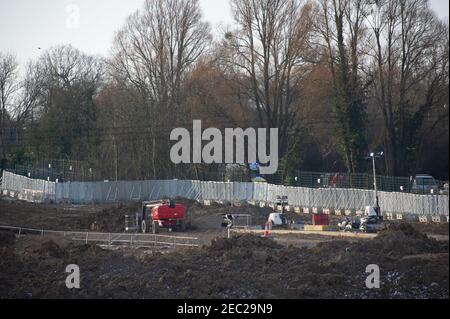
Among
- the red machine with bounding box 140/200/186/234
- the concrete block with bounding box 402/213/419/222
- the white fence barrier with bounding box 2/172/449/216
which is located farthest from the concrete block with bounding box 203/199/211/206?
the concrete block with bounding box 402/213/419/222

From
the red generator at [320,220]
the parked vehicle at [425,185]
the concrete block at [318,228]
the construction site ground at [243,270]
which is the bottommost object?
the construction site ground at [243,270]

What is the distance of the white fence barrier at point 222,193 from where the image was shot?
46031mm

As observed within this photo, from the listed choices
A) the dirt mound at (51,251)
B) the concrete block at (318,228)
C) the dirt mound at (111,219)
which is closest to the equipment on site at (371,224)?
the concrete block at (318,228)

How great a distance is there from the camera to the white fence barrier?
46.0 metres

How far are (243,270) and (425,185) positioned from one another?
106 feet

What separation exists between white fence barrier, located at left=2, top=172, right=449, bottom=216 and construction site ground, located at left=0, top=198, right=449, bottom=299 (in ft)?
37.7

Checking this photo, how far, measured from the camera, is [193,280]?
23.9 m

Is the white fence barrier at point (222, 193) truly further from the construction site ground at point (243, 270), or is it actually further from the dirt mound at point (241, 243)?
the dirt mound at point (241, 243)

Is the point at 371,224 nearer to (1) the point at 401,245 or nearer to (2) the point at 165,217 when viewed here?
(1) the point at 401,245

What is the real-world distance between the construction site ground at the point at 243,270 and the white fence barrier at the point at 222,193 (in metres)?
11.5

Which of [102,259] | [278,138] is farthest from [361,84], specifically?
[102,259]

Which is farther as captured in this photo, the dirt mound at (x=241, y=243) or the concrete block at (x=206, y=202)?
the concrete block at (x=206, y=202)

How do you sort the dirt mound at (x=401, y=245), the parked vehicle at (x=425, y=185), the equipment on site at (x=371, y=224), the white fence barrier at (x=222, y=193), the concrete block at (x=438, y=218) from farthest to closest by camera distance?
1. the parked vehicle at (x=425, y=185)
2. the white fence barrier at (x=222, y=193)
3. the concrete block at (x=438, y=218)
4. the equipment on site at (x=371, y=224)
5. the dirt mound at (x=401, y=245)
